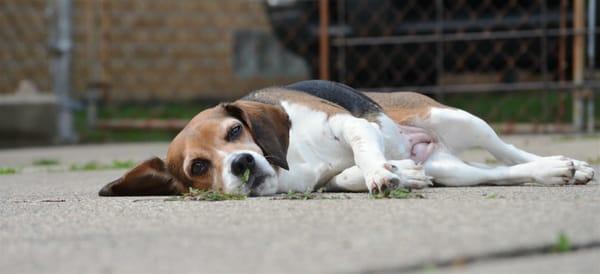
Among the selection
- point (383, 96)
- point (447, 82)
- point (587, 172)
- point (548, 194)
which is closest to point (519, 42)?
point (447, 82)

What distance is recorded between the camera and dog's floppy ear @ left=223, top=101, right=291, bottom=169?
14.8ft

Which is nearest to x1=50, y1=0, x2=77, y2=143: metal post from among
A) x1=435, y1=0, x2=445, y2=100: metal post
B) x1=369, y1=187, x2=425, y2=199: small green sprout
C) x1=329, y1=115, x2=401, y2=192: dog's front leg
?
x1=435, y1=0, x2=445, y2=100: metal post

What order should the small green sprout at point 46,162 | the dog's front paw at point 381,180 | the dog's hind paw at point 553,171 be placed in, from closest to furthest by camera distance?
the dog's front paw at point 381,180, the dog's hind paw at point 553,171, the small green sprout at point 46,162

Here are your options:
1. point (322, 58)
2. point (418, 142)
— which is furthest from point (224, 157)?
point (322, 58)

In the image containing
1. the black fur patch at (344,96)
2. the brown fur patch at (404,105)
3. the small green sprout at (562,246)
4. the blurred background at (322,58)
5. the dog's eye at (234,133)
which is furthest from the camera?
the blurred background at (322,58)

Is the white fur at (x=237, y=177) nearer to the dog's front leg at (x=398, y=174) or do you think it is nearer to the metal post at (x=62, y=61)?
the dog's front leg at (x=398, y=174)

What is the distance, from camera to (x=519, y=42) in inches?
401

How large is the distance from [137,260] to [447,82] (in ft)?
35.9

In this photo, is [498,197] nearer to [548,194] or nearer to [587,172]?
[548,194]

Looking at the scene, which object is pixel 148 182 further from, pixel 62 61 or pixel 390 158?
pixel 62 61

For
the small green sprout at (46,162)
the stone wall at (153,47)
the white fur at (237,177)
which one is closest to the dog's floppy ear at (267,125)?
the white fur at (237,177)

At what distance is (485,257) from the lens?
2.72m

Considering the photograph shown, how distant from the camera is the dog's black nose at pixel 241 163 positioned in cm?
429

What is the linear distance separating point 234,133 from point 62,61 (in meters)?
6.33
